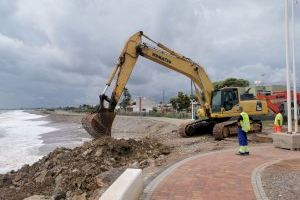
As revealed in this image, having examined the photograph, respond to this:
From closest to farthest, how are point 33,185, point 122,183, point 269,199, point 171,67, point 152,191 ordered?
point 122,183
point 269,199
point 152,191
point 33,185
point 171,67

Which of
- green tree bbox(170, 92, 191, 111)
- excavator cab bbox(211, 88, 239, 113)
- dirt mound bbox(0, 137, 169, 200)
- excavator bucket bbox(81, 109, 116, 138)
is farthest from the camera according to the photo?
green tree bbox(170, 92, 191, 111)

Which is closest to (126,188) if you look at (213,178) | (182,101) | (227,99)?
(213,178)

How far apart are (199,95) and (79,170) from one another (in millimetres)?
10519

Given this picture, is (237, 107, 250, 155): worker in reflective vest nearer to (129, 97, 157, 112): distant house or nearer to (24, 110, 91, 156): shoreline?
(24, 110, 91, 156): shoreline

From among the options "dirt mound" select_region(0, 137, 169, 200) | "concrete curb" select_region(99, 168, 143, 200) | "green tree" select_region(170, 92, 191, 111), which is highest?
"green tree" select_region(170, 92, 191, 111)

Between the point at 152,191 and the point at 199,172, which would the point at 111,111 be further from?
the point at 152,191

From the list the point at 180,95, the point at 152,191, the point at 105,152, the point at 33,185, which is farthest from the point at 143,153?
the point at 180,95

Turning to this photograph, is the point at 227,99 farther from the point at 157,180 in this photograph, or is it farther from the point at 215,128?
the point at 157,180

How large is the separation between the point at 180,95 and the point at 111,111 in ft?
221

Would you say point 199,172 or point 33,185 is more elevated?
point 199,172

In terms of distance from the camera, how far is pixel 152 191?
962 cm

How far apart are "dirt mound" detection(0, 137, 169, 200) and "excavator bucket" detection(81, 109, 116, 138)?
823 mm

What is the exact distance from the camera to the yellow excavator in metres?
20.7

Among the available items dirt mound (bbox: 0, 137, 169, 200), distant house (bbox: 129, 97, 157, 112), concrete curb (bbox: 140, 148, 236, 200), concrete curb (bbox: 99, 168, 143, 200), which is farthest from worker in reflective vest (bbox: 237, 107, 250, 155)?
distant house (bbox: 129, 97, 157, 112)
